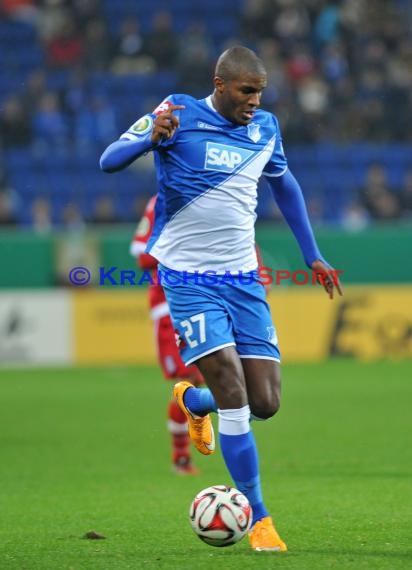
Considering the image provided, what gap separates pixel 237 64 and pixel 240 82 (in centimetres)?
10

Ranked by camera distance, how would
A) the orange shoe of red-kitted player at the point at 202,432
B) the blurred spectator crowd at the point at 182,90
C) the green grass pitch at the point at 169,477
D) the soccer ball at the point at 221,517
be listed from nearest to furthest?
the soccer ball at the point at 221,517 < the green grass pitch at the point at 169,477 < the orange shoe of red-kitted player at the point at 202,432 < the blurred spectator crowd at the point at 182,90

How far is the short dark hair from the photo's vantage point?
6.40m

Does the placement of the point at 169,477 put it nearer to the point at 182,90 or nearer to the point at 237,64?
the point at 237,64

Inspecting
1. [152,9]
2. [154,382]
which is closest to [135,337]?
[154,382]

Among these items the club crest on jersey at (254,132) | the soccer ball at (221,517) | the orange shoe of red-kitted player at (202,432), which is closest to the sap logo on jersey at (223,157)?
the club crest on jersey at (254,132)

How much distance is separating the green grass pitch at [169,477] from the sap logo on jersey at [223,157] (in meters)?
1.94

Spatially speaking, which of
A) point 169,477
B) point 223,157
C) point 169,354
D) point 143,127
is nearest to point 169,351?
point 169,354

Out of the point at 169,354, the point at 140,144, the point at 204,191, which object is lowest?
the point at 169,354

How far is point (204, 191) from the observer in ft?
21.4

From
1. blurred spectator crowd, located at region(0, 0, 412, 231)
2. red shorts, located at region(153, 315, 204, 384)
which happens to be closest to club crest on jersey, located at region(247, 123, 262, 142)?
red shorts, located at region(153, 315, 204, 384)

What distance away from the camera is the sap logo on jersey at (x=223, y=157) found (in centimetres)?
652

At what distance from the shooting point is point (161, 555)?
607cm

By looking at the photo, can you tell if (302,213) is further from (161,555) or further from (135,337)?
(135,337)

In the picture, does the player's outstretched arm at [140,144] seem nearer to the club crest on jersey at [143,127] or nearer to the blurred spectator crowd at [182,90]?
the club crest on jersey at [143,127]
